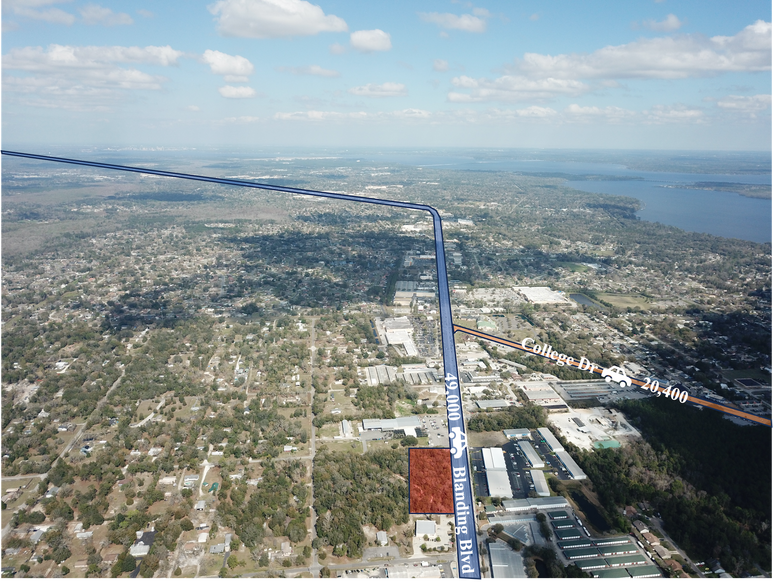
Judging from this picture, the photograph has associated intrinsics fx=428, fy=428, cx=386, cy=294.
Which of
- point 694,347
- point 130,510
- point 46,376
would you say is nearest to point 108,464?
point 130,510

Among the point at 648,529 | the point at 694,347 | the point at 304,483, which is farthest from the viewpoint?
the point at 694,347

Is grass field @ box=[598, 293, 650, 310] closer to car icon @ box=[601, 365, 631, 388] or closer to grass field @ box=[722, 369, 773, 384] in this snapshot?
grass field @ box=[722, 369, 773, 384]

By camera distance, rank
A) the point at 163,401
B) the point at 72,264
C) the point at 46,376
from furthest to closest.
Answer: the point at 72,264
the point at 46,376
the point at 163,401

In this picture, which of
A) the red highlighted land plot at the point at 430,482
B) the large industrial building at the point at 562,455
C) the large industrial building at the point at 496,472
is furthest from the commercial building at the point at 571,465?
the red highlighted land plot at the point at 430,482

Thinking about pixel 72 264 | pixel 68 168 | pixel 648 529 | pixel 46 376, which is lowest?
pixel 648 529

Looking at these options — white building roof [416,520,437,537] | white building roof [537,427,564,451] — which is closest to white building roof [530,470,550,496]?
white building roof [537,427,564,451]

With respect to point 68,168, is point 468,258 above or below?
below

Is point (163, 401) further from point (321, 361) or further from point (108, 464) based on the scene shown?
point (321, 361)
